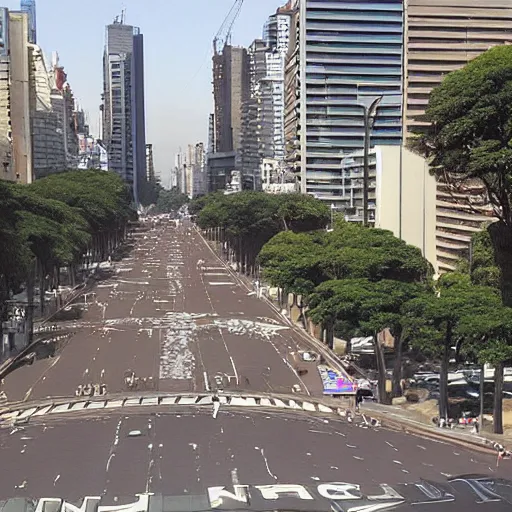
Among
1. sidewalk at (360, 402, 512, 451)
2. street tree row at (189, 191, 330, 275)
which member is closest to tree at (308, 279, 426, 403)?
sidewalk at (360, 402, 512, 451)

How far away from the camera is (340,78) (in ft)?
452

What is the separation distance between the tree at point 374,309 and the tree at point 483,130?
582cm

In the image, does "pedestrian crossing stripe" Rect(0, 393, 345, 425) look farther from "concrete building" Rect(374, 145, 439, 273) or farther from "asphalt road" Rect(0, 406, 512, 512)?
"concrete building" Rect(374, 145, 439, 273)

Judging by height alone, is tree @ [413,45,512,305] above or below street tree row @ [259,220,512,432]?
above

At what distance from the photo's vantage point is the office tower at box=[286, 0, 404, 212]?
136 m

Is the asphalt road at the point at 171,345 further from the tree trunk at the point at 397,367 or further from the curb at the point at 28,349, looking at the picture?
the tree trunk at the point at 397,367

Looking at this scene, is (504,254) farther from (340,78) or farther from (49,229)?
(340,78)

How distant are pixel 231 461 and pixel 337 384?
1336 centimetres

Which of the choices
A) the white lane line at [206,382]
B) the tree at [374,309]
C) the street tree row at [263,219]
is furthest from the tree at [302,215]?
the white lane line at [206,382]

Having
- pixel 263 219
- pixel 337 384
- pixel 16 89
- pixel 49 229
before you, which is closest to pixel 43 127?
pixel 16 89

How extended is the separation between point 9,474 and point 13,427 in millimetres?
6091

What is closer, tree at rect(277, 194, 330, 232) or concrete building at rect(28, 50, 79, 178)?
tree at rect(277, 194, 330, 232)

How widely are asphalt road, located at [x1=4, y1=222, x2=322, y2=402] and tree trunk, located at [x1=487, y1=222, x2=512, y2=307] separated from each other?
959cm

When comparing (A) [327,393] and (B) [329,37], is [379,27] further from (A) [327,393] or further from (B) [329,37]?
(A) [327,393]
